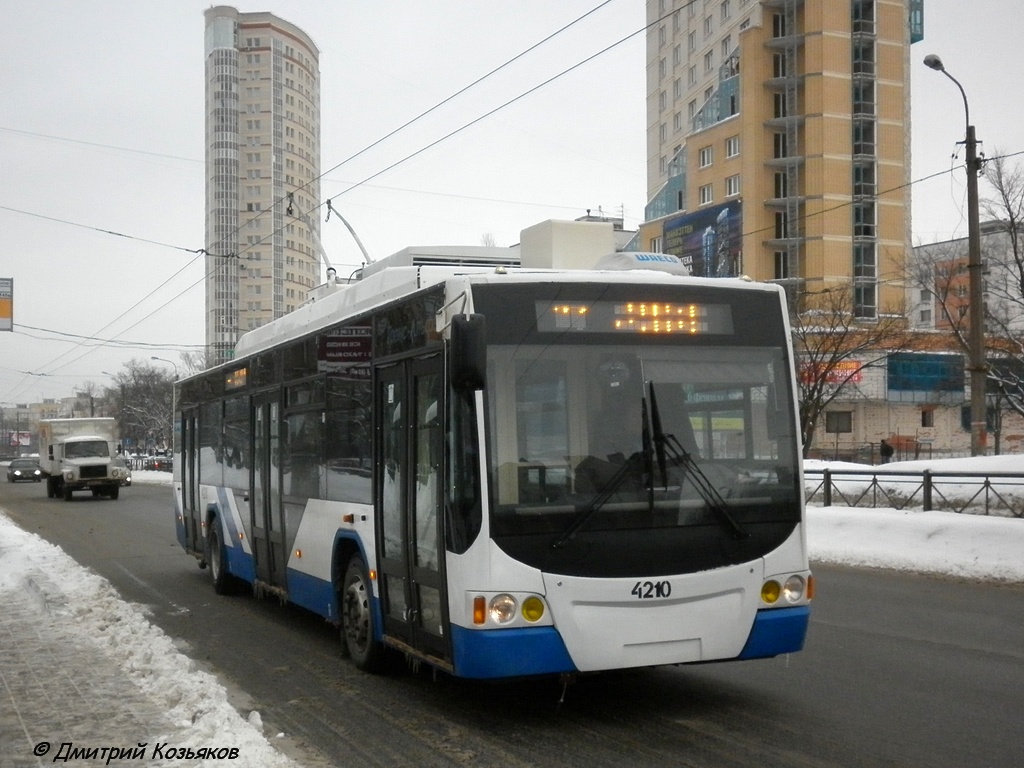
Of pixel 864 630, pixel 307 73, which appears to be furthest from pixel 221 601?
pixel 307 73

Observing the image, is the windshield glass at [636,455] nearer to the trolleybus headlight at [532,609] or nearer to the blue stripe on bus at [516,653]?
the trolleybus headlight at [532,609]

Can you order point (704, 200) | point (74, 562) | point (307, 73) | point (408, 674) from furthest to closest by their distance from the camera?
point (307, 73) → point (704, 200) → point (74, 562) → point (408, 674)

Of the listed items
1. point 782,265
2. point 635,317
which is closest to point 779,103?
point 782,265

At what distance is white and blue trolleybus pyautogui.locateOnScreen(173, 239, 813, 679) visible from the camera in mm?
6695

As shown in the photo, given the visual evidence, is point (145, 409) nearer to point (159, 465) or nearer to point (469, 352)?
point (159, 465)

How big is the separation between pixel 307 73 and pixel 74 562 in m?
141

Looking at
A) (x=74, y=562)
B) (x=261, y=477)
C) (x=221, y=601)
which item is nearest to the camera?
(x=261, y=477)

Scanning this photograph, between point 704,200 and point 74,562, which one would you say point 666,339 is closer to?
point 74,562

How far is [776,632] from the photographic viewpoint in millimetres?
7176

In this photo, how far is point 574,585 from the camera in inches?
264

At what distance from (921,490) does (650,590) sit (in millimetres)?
13913

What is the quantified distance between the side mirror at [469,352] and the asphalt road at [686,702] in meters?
2.08

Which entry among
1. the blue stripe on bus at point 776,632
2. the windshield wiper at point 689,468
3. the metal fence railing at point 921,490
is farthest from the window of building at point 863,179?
the windshield wiper at point 689,468

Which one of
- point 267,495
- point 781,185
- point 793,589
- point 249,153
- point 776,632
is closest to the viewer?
A: point 776,632
